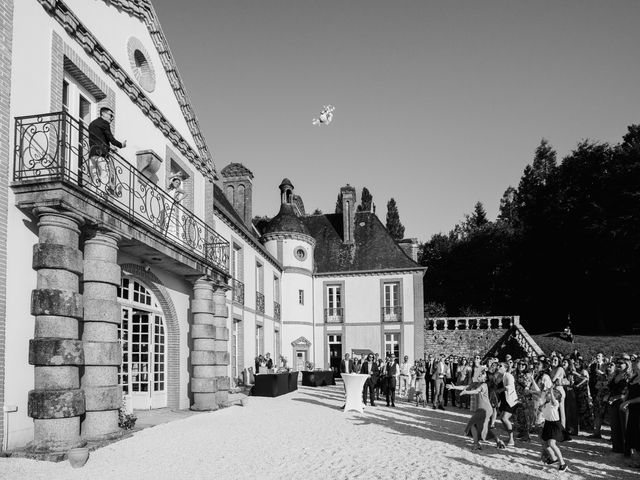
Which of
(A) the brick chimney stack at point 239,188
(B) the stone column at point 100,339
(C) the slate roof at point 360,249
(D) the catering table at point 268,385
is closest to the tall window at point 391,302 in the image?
(C) the slate roof at point 360,249

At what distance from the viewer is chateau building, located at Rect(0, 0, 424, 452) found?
8.08 metres

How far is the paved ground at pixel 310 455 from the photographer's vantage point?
25.4ft

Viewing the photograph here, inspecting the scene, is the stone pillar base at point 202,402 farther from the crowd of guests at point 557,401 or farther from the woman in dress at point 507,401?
the woman in dress at point 507,401

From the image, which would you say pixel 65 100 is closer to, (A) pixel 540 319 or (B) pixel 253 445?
(B) pixel 253 445

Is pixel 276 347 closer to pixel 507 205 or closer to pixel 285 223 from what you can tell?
pixel 285 223

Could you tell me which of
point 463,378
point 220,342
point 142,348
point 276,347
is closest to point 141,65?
point 142,348

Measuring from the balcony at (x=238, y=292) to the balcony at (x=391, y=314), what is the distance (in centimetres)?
1171

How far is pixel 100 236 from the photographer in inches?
358

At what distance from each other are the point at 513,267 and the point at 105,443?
125 feet

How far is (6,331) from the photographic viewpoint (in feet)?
25.8

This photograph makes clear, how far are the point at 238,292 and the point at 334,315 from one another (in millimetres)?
11710

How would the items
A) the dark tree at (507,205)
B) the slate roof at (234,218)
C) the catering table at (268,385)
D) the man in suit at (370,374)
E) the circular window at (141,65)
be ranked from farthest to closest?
the dark tree at (507,205), the slate roof at (234,218), the catering table at (268,385), the man in suit at (370,374), the circular window at (141,65)

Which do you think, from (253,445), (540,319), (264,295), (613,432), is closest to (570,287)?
(540,319)

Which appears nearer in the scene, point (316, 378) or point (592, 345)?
point (316, 378)
